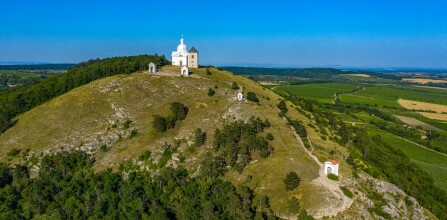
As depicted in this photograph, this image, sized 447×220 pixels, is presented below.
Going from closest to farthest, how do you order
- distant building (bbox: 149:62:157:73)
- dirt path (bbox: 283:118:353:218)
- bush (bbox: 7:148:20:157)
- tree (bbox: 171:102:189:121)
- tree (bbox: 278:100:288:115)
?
dirt path (bbox: 283:118:353:218), bush (bbox: 7:148:20:157), tree (bbox: 171:102:189:121), tree (bbox: 278:100:288:115), distant building (bbox: 149:62:157:73)

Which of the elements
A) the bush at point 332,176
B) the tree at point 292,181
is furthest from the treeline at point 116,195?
the bush at point 332,176

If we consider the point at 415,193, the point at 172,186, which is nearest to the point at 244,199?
the point at 172,186

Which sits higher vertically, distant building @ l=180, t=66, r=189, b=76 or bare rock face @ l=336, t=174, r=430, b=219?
distant building @ l=180, t=66, r=189, b=76

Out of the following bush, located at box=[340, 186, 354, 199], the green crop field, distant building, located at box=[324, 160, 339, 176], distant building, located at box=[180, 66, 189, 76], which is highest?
distant building, located at box=[180, 66, 189, 76]

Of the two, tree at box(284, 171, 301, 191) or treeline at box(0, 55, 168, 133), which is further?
treeline at box(0, 55, 168, 133)

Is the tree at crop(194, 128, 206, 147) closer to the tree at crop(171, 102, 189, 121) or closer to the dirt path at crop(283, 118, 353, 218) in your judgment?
the tree at crop(171, 102, 189, 121)

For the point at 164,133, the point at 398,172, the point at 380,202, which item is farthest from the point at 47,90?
the point at 398,172

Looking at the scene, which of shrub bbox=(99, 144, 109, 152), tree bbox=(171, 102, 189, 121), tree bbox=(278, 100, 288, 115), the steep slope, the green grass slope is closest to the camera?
the steep slope

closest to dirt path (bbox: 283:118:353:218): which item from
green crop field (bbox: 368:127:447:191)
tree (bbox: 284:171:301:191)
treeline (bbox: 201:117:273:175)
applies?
tree (bbox: 284:171:301:191)
